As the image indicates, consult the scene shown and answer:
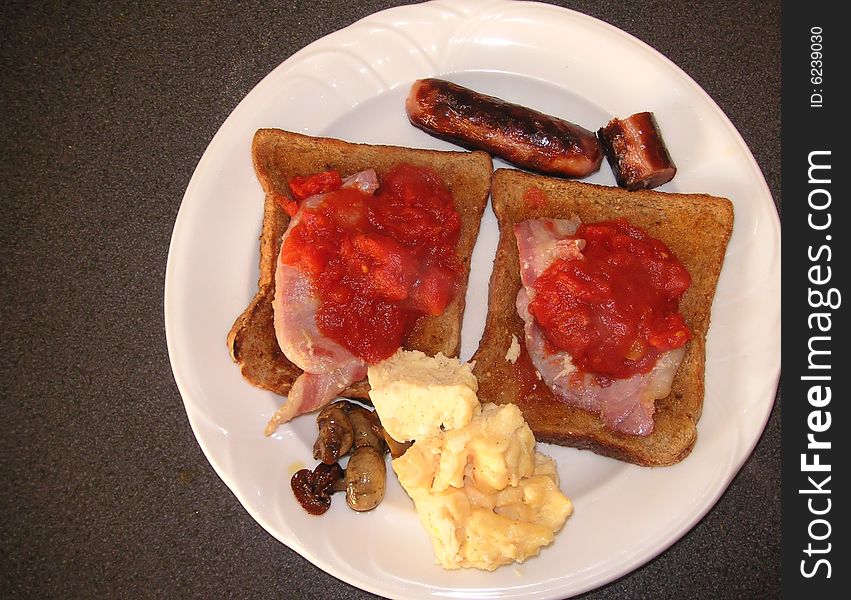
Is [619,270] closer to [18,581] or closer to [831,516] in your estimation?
[831,516]

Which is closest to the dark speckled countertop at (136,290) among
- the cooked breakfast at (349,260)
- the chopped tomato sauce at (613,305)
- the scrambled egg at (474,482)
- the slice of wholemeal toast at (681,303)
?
the slice of wholemeal toast at (681,303)

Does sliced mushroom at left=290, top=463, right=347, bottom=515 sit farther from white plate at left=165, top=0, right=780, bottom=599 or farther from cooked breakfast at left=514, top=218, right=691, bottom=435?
cooked breakfast at left=514, top=218, right=691, bottom=435

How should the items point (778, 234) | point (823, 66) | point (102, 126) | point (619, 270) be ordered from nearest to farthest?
point (619, 270)
point (778, 234)
point (823, 66)
point (102, 126)

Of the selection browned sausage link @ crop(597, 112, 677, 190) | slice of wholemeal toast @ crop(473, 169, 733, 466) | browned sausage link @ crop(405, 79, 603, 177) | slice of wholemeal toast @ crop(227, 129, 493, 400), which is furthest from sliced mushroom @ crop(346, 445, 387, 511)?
browned sausage link @ crop(597, 112, 677, 190)

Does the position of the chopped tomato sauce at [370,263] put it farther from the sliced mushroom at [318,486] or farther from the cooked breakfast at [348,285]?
the sliced mushroom at [318,486]

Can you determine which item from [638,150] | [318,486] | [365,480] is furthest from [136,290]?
[638,150]

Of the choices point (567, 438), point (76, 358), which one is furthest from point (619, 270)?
point (76, 358)
